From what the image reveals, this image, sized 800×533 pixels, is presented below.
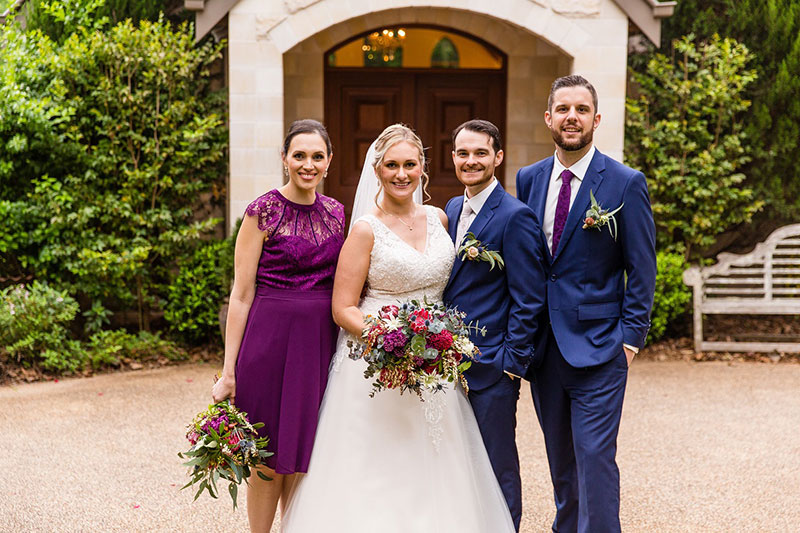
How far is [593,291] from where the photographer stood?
11.4 feet

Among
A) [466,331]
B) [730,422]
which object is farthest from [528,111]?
[466,331]

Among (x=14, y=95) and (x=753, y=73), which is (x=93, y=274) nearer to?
(x=14, y=95)

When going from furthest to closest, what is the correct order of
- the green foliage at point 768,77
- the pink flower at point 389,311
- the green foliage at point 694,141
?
the green foliage at point 768,77 < the green foliage at point 694,141 < the pink flower at point 389,311

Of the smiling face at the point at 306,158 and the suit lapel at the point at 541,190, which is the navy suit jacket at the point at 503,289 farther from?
the smiling face at the point at 306,158

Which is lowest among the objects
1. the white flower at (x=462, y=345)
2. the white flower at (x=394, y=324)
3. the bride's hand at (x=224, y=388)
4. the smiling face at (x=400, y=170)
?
the bride's hand at (x=224, y=388)

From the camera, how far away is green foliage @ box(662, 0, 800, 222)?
9.16 m

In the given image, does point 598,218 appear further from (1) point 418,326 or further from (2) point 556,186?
(1) point 418,326

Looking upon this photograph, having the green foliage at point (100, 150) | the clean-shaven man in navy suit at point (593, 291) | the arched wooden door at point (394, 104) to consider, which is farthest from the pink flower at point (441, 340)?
the arched wooden door at point (394, 104)

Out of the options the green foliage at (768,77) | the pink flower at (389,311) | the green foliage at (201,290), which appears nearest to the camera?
the pink flower at (389,311)

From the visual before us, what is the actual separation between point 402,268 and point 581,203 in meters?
0.81

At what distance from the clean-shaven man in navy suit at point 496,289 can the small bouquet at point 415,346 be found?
229mm

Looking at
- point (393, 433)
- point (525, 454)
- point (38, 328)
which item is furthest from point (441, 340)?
point (38, 328)

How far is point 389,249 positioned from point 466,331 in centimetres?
50

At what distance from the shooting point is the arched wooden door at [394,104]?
997 cm
